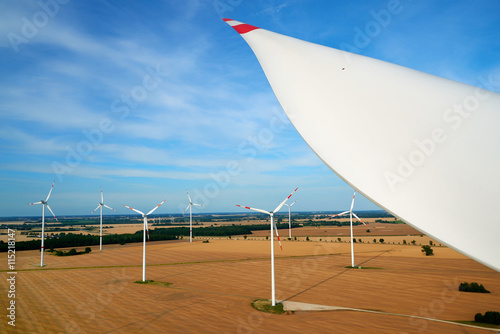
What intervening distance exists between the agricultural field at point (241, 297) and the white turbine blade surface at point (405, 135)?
20523mm

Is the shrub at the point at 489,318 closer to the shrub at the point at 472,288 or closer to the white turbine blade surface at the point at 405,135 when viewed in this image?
the shrub at the point at 472,288

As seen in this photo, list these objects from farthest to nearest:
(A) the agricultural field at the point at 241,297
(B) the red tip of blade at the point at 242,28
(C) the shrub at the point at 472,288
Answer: (C) the shrub at the point at 472,288 → (A) the agricultural field at the point at 241,297 → (B) the red tip of blade at the point at 242,28

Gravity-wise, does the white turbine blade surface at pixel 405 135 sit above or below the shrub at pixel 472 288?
above

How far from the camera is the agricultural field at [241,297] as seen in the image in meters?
20.9

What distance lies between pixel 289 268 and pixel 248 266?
6884 millimetres

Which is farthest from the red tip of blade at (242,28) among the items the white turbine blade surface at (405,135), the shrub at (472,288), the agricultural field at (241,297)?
the shrub at (472,288)

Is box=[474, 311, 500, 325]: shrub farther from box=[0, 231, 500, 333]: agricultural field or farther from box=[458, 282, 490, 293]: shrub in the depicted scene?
box=[458, 282, 490, 293]: shrub

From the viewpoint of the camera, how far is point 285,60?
351cm

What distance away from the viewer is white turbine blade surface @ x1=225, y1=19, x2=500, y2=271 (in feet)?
6.44

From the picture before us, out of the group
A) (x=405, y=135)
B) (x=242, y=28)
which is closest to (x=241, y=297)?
(x=242, y=28)

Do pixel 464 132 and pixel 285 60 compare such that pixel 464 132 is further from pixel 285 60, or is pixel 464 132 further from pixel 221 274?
pixel 221 274

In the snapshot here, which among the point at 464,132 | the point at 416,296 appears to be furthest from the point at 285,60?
the point at 416,296

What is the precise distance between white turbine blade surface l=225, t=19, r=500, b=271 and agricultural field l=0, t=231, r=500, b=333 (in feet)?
67.3

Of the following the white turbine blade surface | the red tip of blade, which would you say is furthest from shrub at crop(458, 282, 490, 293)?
the red tip of blade
